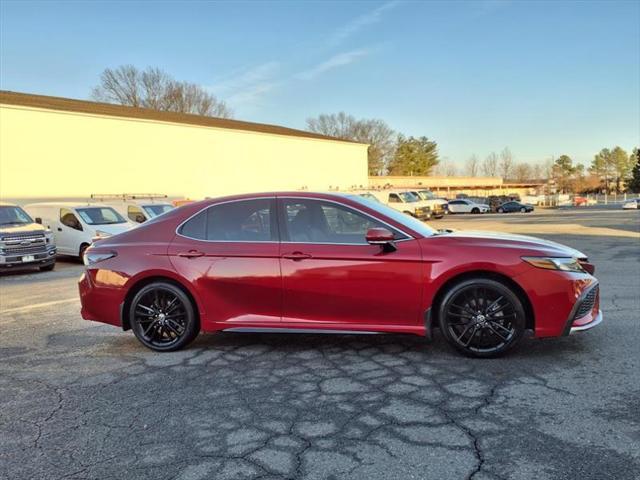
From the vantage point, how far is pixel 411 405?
367 cm

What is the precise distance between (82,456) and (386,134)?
93.3 metres

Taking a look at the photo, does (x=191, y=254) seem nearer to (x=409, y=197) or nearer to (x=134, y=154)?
(x=134, y=154)

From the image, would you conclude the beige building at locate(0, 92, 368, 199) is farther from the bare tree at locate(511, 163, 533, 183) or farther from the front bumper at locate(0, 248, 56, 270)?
the bare tree at locate(511, 163, 533, 183)

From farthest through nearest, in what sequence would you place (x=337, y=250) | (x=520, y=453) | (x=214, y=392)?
1. (x=337, y=250)
2. (x=214, y=392)
3. (x=520, y=453)

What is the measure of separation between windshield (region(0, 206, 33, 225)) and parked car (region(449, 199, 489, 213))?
42893 mm

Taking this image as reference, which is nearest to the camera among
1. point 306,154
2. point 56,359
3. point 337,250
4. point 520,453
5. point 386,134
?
point 520,453

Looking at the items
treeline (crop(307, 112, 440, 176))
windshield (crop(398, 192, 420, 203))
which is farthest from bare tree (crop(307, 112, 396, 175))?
windshield (crop(398, 192, 420, 203))

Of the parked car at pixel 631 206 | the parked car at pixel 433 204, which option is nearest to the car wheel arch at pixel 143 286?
the parked car at pixel 433 204

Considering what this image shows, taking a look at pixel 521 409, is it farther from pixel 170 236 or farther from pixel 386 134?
pixel 386 134

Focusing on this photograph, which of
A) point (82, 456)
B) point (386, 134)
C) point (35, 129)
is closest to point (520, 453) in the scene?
point (82, 456)

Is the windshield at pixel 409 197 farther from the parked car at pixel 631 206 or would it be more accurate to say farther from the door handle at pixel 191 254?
the door handle at pixel 191 254

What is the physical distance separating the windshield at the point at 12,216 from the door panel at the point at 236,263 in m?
10.7

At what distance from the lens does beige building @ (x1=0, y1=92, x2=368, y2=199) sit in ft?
86.8

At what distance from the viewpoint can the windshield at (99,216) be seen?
1512 centimetres
